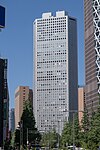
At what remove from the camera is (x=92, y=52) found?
16125 cm

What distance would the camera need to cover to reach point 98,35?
512ft

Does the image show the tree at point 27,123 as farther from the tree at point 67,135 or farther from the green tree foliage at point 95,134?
the green tree foliage at point 95,134

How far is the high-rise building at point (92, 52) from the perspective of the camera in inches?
6058

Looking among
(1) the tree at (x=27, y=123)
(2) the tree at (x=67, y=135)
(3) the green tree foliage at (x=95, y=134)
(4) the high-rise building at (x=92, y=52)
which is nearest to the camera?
(3) the green tree foliage at (x=95, y=134)

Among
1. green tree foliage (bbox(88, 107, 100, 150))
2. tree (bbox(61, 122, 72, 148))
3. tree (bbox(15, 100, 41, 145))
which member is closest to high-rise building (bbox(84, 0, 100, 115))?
tree (bbox(61, 122, 72, 148))

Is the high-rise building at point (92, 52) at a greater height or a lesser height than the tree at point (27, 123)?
greater

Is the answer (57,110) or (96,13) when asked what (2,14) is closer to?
(96,13)

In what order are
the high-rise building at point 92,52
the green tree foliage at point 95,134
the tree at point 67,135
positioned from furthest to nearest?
1. the high-rise building at point 92,52
2. the tree at point 67,135
3. the green tree foliage at point 95,134

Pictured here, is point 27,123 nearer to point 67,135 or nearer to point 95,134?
point 67,135

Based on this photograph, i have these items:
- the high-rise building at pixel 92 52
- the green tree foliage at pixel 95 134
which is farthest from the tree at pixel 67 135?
the high-rise building at pixel 92 52

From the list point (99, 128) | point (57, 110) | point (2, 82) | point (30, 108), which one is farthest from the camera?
point (57, 110)

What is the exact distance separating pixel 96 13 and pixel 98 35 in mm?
11130

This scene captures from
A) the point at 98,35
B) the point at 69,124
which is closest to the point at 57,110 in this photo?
the point at 98,35

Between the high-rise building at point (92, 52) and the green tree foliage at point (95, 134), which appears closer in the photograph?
the green tree foliage at point (95, 134)
